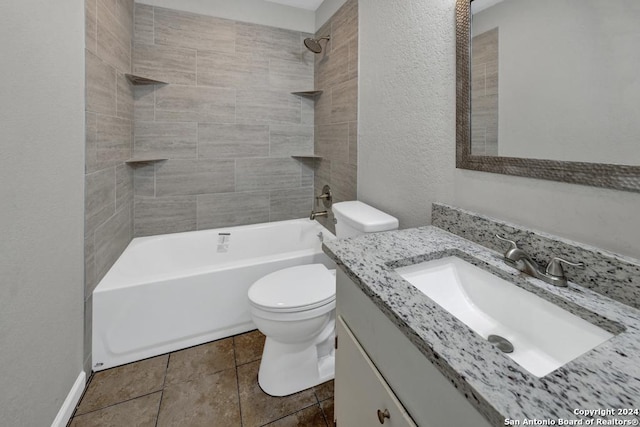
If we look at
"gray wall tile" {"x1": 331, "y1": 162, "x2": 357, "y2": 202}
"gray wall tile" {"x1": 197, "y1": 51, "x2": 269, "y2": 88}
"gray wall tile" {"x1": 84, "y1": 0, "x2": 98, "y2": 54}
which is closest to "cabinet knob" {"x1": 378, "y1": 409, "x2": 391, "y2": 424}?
"gray wall tile" {"x1": 331, "y1": 162, "x2": 357, "y2": 202}

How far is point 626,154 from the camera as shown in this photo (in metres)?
0.72

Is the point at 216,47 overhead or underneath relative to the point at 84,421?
overhead

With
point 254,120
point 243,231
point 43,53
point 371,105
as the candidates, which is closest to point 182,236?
point 243,231

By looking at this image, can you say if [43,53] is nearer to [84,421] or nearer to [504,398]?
[84,421]

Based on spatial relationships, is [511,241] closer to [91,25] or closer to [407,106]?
[407,106]

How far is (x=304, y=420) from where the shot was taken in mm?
1308

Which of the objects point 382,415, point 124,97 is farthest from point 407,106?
point 124,97

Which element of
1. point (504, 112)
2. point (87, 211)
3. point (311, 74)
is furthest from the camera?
point (311, 74)

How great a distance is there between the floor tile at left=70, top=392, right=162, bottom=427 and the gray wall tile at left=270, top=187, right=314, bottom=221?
68.1 inches

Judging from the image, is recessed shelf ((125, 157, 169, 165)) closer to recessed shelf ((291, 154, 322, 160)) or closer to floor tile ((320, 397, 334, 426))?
recessed shelf ((291, 154, 322, 160))

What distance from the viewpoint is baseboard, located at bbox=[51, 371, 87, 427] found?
1.21m

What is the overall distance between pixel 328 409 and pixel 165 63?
8.65ft

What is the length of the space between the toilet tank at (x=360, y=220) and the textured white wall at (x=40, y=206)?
4.29ft

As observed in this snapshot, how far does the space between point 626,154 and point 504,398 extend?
71 centimetres
